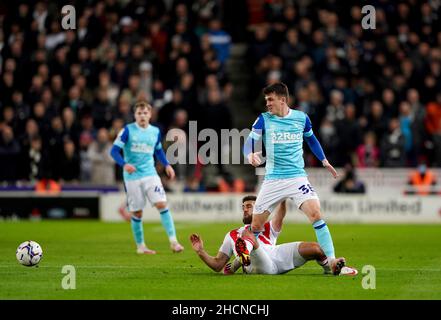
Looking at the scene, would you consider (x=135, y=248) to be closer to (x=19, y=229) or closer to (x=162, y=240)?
(x=162, y=240)

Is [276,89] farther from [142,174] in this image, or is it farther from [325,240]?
[142,174]

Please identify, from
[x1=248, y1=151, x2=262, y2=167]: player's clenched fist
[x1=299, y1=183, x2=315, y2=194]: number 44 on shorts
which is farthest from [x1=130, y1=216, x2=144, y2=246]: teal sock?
[x1=248, y1=151, x2=262, y2=167]: player's clenched fist

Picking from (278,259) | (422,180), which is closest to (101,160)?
(422,180)

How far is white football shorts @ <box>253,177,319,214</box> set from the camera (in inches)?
488

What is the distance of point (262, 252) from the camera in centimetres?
1225

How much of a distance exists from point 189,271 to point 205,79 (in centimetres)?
1295

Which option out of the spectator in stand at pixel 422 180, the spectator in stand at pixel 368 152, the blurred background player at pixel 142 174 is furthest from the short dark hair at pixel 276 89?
the spectator in stand at pixel 422 180

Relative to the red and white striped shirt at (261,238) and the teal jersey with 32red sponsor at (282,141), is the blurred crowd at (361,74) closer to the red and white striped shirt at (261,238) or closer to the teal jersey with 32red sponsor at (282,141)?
the teal jersey with 32red sponsor at (282,141)

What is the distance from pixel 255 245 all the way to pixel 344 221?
1244cm

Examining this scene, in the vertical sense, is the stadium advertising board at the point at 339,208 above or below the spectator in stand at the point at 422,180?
below

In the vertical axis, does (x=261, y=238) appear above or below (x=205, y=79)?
below

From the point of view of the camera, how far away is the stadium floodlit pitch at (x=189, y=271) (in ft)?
35.4

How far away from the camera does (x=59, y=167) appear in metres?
25.1
